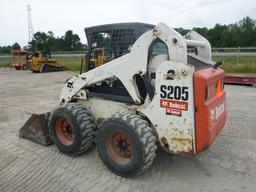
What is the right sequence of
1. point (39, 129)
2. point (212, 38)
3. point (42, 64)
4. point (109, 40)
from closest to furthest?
point (109, 40) < point (39, 129) < point (42, 64) < point (212, 38)

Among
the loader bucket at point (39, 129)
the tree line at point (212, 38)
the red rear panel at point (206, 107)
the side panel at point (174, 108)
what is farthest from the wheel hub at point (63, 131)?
the tree line at point (212, 38)

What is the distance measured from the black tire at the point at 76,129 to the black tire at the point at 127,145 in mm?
368

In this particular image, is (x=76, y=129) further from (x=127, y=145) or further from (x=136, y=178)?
(x=136, y=178)

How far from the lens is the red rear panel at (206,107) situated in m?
3.24

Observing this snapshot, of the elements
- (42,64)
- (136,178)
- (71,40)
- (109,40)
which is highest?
(71,40)

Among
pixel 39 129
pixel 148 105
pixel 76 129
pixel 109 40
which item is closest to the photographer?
pixel 148 105

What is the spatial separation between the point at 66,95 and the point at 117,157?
156 cm

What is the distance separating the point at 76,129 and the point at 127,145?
88 cm

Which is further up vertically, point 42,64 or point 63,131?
point 42,64

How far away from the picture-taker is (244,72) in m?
14.8

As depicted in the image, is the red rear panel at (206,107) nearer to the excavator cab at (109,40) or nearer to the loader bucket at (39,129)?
the excavator cab at (109,40)

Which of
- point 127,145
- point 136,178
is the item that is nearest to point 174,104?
point 127,145

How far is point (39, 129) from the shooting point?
5125 millimetres

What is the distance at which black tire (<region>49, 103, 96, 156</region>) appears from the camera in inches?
167
